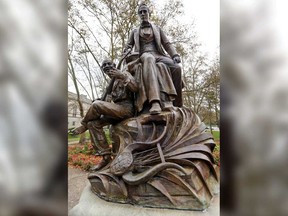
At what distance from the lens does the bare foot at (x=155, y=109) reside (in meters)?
2.58

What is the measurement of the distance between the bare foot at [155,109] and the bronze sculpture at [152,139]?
12mm

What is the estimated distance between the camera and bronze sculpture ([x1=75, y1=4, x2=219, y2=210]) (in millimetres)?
2072

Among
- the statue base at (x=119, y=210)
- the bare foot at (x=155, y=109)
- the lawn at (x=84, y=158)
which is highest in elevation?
the bare foot at (x=155, y=109)

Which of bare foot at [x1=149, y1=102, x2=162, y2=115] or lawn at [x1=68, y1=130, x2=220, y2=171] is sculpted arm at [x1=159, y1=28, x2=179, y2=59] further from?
lawn at [x1=68, y1=130, x2=220, y2=171]

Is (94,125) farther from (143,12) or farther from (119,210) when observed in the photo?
(143,12)

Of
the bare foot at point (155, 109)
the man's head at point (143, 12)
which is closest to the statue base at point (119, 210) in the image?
the bare foot at point (155, 109)

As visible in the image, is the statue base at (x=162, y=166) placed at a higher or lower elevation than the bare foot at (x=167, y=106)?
lower

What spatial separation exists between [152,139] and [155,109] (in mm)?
344

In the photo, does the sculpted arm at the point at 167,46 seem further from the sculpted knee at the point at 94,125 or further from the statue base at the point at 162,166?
the sculpted knee at the point at 94,125

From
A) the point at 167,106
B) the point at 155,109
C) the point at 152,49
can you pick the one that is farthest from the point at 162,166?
the point at 152,49

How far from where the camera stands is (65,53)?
1.65ft

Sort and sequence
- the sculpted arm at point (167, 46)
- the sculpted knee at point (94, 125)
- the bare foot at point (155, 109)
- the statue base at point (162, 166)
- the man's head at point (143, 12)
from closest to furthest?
the statue base at point (162, 166) → the bare foot at point (155, 109) → the sculpted knee at point (94, 125) → the man's head at point (143, 12) → the sculpted arm at point (167, 46)

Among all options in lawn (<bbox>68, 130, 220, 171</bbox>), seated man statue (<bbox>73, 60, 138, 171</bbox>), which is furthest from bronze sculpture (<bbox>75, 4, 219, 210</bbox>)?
lawn (<bbox>68, 130, 220, 171</bbox>)

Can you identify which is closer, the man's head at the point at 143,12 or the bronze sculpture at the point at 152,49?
the bronze sculpture at the point at 152,49
